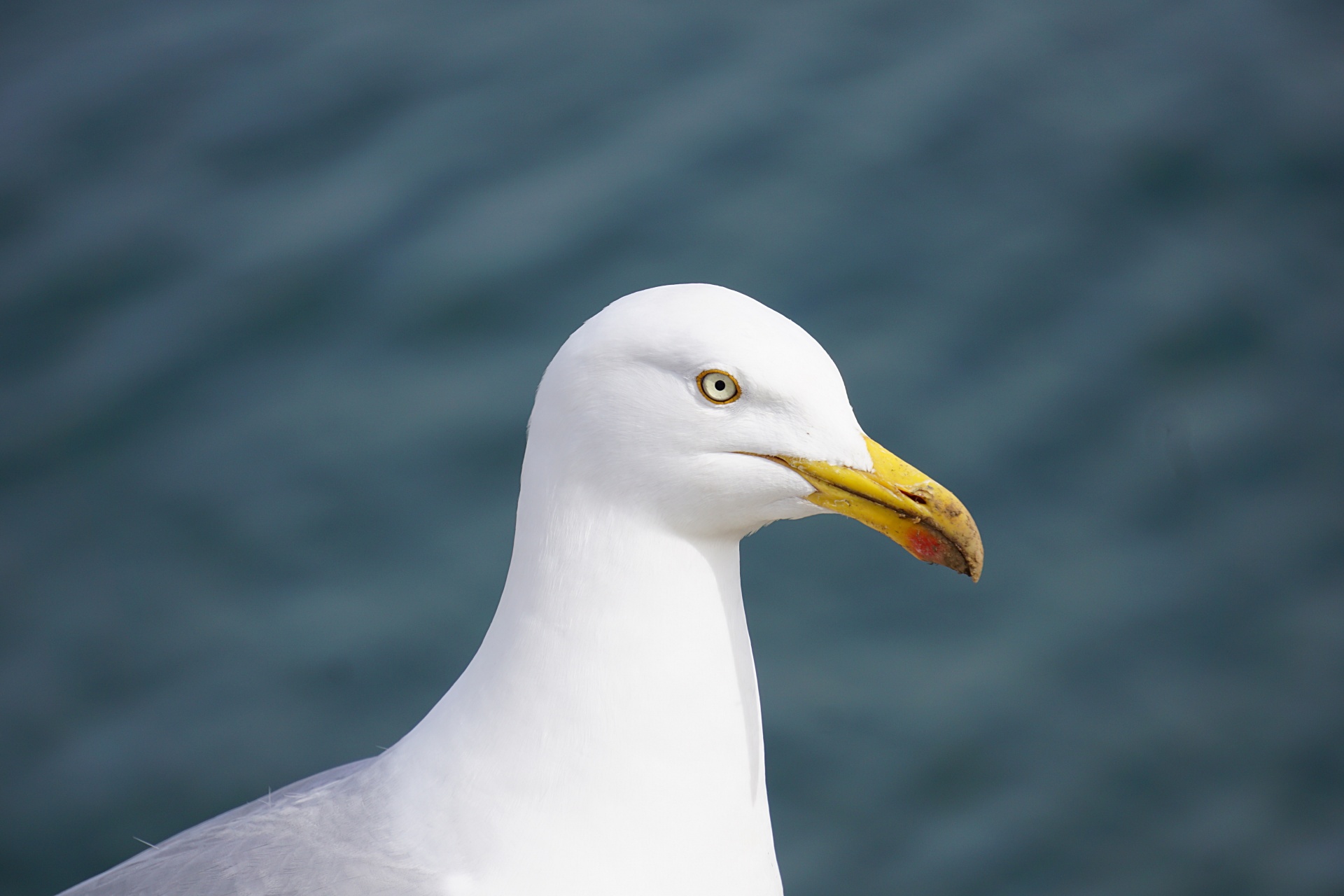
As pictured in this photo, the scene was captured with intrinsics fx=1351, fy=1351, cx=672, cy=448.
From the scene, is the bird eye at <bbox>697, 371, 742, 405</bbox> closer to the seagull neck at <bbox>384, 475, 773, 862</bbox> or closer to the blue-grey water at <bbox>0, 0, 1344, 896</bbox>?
the seagull neck at <bbox>384, 475, 773, 862</bbox>

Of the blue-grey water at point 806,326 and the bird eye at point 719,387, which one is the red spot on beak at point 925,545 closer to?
the bird eye at point 719,387

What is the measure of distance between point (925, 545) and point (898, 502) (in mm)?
109

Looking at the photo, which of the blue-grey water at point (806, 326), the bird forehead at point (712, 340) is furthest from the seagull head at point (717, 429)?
the blue-grey water at point (806, 326)

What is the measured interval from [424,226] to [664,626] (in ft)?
9.68

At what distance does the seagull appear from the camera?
210 cm

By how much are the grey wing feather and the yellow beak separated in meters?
0.96

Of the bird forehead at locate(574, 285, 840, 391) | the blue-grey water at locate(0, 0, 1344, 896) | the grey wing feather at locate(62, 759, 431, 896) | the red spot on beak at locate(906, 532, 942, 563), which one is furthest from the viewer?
the blue-grey water at locate(0, 0, 1344, 896)

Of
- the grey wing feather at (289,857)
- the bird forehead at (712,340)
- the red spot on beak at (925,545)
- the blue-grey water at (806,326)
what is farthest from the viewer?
the blue-grey water at (806,326)

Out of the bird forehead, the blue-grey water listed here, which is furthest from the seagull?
the blue-grey water

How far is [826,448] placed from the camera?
2.10 meters

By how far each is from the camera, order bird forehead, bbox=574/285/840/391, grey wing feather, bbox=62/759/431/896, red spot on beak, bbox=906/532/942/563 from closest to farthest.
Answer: bird forehead, bbox=574/285/840/391, red spot on beak, bbox=906/532/942/563, grey wing feather, bbox=62/759/431/896

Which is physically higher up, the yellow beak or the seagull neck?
the yellow beak

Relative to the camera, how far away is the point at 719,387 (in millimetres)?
2088

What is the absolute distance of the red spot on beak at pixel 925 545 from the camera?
218 centimetres
